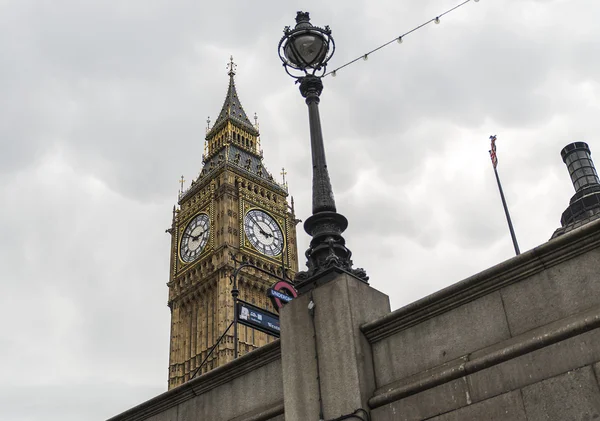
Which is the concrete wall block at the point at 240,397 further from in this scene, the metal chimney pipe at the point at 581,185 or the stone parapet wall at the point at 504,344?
the metal chimney pipe at the point at 581,185

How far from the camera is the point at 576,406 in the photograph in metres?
7.18

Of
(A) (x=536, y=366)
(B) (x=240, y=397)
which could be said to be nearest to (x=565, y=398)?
(A) (x=536, y=366)

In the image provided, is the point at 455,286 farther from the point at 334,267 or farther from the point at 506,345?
the point at 334,267

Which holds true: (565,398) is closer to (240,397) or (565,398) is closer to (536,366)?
(536,366)

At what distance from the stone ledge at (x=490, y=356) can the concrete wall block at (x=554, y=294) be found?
0.13 metres

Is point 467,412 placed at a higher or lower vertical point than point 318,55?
lower

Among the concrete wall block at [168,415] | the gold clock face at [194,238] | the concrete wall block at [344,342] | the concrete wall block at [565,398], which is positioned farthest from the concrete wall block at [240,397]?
the gold clock face at [194,238]

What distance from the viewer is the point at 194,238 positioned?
3059 inches

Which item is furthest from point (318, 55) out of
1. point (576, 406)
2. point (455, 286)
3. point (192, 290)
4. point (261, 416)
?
point (192, 290)

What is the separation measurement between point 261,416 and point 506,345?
3919 mm

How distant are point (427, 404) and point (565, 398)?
5.44 feet

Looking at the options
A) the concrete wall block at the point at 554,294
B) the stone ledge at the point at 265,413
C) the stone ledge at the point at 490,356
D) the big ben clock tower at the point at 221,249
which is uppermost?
the big ben clock tower at the point at 221,249

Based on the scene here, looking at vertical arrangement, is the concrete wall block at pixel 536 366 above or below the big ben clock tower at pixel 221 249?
below

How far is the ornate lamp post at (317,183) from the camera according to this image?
10.1m
